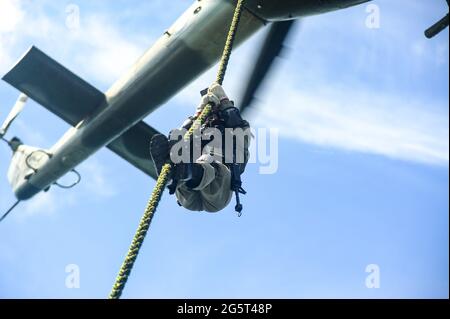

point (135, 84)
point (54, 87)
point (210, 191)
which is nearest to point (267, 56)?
point (135, 84)

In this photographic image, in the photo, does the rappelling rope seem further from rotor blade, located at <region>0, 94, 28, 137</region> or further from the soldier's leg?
rotor blade, located at <region>0, 94, 28, 137</region>

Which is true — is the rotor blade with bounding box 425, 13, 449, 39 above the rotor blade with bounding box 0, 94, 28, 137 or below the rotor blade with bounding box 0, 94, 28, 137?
above

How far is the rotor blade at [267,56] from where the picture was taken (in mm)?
9219

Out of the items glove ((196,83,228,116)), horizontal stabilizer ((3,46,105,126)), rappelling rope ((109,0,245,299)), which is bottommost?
horizontal stabilizer ((3,46,105,126))

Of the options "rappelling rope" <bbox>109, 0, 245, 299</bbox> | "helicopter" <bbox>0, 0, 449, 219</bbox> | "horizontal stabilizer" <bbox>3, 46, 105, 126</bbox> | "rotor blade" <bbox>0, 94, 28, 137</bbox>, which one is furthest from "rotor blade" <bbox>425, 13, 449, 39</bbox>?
"rotor blade" <bbox>0, 94, 28, 137</bbox>

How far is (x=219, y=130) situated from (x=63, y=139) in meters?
7.76

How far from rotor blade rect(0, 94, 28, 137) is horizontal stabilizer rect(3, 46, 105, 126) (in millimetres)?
2082

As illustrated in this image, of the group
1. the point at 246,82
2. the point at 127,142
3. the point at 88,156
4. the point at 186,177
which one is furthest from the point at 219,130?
the point at 127,142

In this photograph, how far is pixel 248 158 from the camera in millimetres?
6191

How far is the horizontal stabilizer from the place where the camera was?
11734 mm

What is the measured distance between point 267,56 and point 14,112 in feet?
28.0

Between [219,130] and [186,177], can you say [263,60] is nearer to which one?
[219,130]

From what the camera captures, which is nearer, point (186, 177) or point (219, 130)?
point (186, 177)
